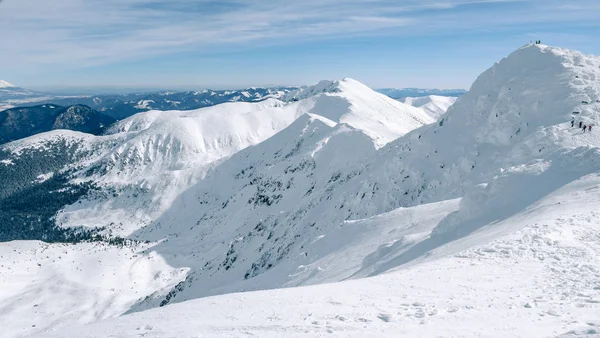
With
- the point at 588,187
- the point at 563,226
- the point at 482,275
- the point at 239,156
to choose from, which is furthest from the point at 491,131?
the point at 239,156

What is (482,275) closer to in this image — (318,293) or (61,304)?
A: (318,293)

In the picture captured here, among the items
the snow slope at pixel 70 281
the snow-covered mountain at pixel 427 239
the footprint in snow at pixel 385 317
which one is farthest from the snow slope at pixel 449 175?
the snow slope at pixel 70 281

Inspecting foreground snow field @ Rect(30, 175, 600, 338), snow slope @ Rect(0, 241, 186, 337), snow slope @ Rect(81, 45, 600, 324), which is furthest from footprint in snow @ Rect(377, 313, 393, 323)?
snow slope @ Rect(0, 241, 186, 337)

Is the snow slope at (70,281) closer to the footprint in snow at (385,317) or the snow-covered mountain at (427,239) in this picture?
the snow-covered mountain at (427,239)

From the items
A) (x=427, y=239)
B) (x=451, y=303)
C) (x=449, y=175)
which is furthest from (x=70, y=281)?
(x=451, y=303)

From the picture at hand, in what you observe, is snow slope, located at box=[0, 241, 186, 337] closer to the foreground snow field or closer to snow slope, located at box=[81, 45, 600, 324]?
snow slope, located at box=[81, 45, 600, 324]

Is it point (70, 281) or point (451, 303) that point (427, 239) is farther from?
point (70, 281)
